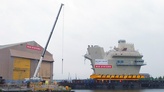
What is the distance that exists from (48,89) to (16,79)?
19832 millimetres

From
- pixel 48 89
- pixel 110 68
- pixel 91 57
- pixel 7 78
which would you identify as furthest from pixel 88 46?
pixel 48 89

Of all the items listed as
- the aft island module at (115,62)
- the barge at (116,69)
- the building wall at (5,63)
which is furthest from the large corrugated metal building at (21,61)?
the aft island module at (115,62)

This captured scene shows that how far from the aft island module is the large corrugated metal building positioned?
34.4ft

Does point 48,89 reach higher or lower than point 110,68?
lower

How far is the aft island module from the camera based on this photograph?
70.1 m

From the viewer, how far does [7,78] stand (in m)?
55.7

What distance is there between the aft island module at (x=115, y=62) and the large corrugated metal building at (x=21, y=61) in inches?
413

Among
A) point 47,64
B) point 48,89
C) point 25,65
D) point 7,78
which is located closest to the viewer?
point 48,89

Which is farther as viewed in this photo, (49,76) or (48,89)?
A: (49,76)

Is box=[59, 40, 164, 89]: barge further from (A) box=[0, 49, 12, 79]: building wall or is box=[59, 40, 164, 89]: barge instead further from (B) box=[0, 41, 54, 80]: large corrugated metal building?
(A) box=[0, 49, 12, 79]: building wall

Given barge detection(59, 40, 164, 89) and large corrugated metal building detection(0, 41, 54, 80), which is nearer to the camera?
large corrugated metal building detection(0, 41, 54, 80)

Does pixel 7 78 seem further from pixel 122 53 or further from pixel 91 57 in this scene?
pixel 122 53

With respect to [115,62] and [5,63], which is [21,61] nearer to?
[5,63]

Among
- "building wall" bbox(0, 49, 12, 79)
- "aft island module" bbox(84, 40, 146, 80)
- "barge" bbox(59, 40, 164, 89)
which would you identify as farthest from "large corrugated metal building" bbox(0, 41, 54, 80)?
"aft island module" bbox(84, 40, 146, 80)
